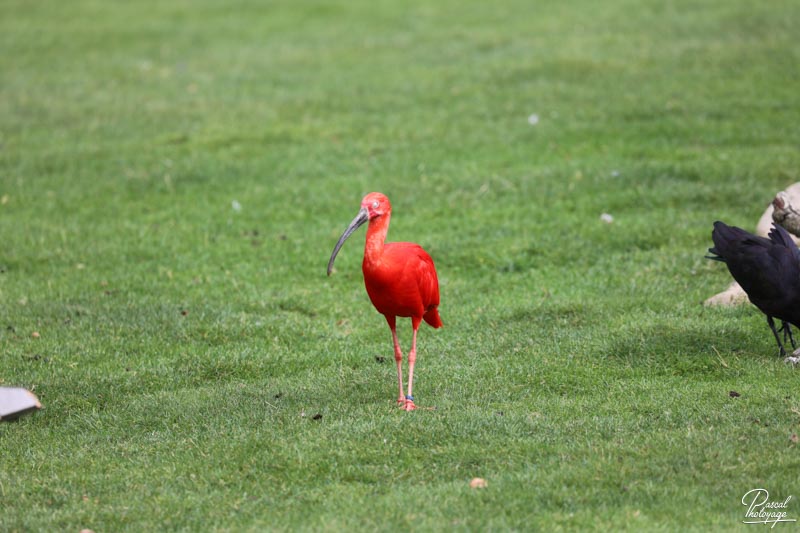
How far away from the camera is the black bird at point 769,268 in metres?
6.91

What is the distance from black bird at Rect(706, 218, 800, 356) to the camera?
6.91 meters

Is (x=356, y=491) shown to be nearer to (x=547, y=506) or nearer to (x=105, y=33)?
(x=547, y=506)

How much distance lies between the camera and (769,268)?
6.95 meters

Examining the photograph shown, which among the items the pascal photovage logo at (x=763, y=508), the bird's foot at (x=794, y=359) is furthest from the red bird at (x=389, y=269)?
the bird's foot at (x=794, y=359)

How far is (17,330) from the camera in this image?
8.63 meters

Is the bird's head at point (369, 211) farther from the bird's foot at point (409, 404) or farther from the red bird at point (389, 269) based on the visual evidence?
the bird's foot at point (409, 404)

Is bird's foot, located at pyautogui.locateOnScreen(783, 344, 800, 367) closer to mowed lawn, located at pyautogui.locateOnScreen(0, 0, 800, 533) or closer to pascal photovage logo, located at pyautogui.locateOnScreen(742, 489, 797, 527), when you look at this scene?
mowed lawn, located at pyautogui.locateOnScreen(0, 0, 800, 533)

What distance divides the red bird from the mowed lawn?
72cm

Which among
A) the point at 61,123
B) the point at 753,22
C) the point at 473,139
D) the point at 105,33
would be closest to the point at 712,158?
the point at 473,139

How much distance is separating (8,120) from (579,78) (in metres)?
9.20

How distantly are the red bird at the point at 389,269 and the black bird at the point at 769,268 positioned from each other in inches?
92.0

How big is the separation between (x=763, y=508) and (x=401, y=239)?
5.99 meters

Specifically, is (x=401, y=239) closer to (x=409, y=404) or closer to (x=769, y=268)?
(x=409, y=404)

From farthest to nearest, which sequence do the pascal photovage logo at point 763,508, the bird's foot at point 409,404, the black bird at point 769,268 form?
the black bird at point 769,268 < the bird's foot at point 409,404 < the pascal photovage logo at point 763,508
